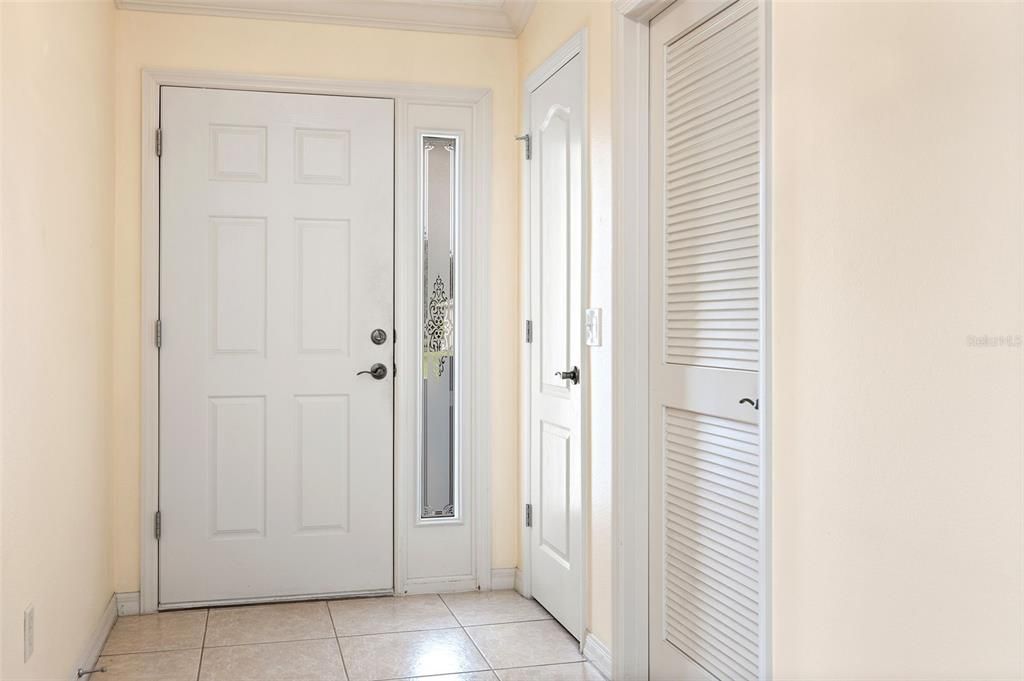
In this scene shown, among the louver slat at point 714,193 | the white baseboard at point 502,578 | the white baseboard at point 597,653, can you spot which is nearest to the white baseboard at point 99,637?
the white baseboard at point 502,578

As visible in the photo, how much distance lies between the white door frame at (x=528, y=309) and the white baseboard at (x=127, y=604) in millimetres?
1473

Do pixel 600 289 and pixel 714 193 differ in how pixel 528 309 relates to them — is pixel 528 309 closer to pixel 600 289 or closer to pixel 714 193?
pixel 600 289

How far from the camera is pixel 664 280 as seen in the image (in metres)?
2.61

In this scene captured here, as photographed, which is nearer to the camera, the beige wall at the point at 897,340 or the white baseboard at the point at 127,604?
the beige wall at the point at 897,340

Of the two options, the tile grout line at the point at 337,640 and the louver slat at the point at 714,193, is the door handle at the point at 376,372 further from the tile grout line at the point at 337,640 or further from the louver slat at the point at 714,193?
the louver slat at the point at 714,193

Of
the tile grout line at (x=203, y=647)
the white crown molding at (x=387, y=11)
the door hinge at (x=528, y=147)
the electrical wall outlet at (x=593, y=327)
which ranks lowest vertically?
the tile grout line at (x=203, y=647)

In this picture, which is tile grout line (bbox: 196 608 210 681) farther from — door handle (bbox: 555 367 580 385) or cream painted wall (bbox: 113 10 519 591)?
door handle (bbox: 555 367 580 385)

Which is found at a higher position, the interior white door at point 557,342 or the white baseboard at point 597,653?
the interior white door at point 557,342

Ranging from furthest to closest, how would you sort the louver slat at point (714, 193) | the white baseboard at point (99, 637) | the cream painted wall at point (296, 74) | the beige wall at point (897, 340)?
the cream painted wall at point (296, 74), the white baseboard at point (99, 637), the louver slat at point (714, 193), the beige wall at point (897, 340)

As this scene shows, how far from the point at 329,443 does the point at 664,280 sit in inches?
65.2

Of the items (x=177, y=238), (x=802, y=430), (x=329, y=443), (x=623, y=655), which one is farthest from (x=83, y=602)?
(x=802, y=430)

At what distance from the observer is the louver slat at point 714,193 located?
7.16 feet

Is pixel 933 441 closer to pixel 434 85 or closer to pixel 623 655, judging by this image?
pixel 623 655

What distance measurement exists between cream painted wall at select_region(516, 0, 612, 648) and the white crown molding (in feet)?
2.40
